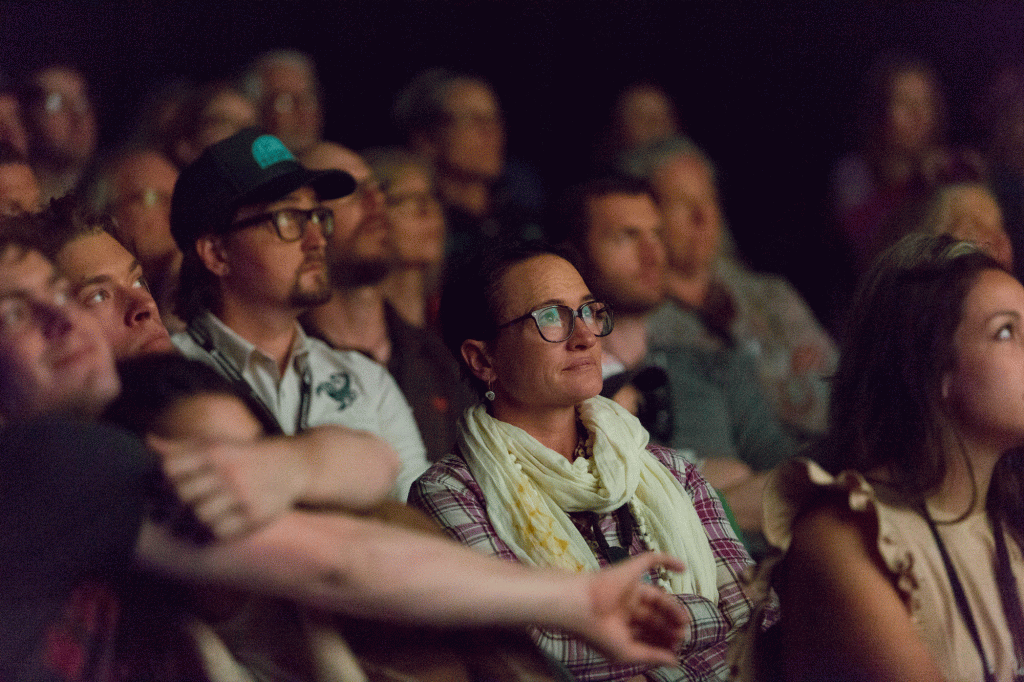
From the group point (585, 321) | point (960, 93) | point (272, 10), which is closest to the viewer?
point (585, 321)

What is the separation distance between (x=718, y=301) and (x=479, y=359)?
165 cm

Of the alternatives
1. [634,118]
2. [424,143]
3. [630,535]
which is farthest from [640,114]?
[630,535]

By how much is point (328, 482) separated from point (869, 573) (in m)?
0.77

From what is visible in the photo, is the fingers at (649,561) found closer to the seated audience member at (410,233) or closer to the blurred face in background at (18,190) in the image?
the blurred face in background at (18,190)

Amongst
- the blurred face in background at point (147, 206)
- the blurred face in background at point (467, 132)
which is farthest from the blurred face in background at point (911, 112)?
the blurred face in background at point (147, 206)

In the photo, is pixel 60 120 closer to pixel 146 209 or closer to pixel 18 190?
pixel 146 209

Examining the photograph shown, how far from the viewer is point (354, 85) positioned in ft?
10.9

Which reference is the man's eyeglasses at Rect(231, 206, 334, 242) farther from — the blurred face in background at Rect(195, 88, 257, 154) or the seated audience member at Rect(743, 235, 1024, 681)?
the seated audience member at Rect(743, 235, 1024, 681)

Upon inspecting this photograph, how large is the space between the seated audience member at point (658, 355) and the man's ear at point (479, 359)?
64cm

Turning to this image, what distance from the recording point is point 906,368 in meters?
1.70

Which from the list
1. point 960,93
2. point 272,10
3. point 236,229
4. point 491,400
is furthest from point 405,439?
point 960,93

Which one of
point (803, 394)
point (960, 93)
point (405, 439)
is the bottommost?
point (803, 394)

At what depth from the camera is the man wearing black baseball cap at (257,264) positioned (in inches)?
76.5

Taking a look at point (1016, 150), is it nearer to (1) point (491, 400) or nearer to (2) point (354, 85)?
(2) point (354, 85)
